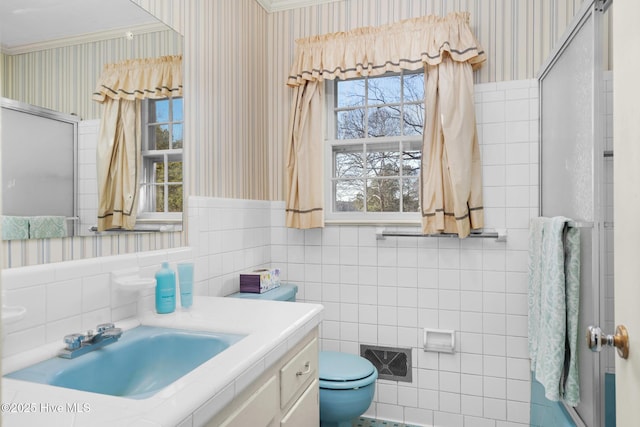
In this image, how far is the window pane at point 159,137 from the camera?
1.68m

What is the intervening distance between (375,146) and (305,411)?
1648 millimetres

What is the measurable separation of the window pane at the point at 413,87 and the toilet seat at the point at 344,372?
5.07ft

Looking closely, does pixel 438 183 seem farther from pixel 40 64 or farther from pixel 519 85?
pixel 40 64

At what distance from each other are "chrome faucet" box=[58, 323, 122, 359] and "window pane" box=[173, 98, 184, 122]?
0.93m

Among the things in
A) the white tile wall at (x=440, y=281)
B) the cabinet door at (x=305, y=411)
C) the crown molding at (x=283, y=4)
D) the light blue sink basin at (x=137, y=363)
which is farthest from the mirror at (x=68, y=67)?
the crown molding at (x=283, y=4)

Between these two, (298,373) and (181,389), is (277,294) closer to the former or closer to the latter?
(298,373)

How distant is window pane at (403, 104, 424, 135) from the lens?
2.52m

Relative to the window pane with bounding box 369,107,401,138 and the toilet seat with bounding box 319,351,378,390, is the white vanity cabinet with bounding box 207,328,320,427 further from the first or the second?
the window pane with bounding box 369,107,401,138

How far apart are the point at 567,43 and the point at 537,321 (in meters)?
1.25

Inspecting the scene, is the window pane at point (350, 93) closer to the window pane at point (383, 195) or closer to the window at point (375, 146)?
the window at point (375, 146)

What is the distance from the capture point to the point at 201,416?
0.85 meters

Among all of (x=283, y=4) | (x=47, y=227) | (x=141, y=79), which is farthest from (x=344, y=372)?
(x=283, y=4)

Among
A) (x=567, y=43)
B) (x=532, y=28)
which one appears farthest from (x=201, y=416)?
(x=532, y=28)

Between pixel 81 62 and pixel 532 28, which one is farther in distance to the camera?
pixel 532 28
